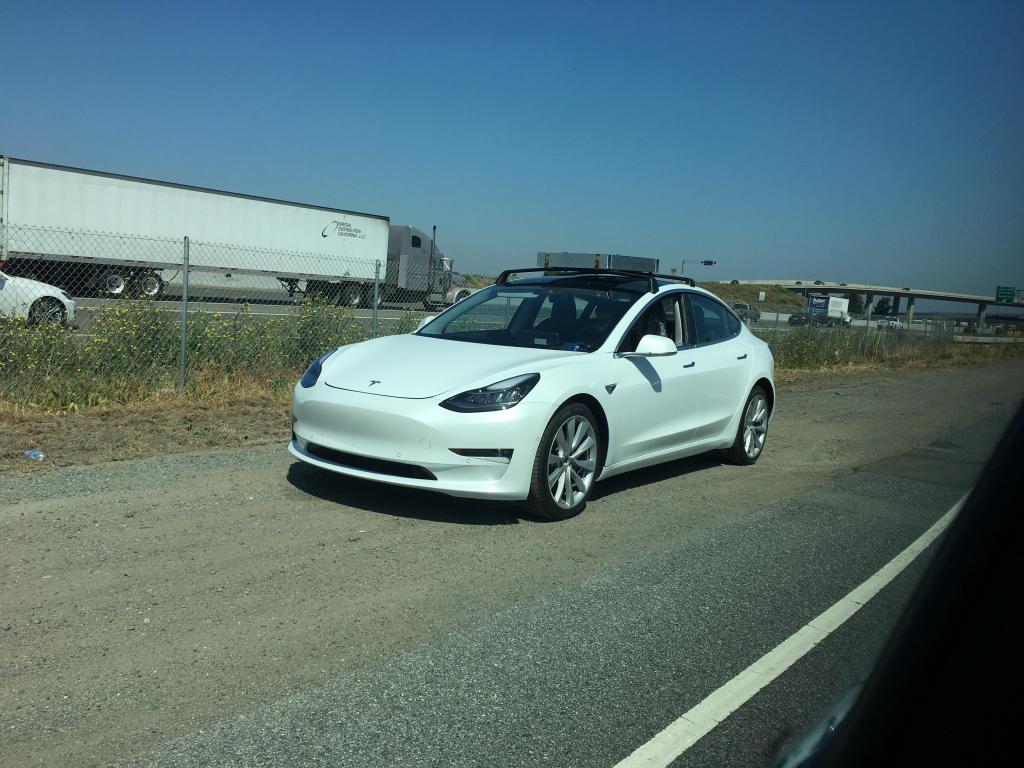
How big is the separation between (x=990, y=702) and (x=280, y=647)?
332 centimetres

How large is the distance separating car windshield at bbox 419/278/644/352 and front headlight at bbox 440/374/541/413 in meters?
0.84

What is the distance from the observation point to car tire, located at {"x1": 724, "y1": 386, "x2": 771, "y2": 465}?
8.16 m

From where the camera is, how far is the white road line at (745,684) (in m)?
3.07

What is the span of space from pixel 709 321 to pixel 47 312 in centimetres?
734

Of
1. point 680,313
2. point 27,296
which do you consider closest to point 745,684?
point 680,313

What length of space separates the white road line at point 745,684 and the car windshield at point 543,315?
254cm

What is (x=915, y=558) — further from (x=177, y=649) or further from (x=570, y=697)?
(x=177, y=649)

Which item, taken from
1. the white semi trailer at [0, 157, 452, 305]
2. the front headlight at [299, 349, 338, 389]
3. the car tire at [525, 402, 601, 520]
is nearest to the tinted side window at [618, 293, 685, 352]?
the car tire at [525, 402, 601, 520]

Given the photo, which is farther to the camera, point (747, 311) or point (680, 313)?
point (747, 311)

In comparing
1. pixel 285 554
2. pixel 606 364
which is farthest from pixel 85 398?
pixel 606 364

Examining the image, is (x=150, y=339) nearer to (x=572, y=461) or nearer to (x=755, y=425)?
(x=572, y=461)

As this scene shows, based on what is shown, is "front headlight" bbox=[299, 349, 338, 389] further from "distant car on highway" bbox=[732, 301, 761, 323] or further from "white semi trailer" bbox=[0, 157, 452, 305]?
"distant car on highway" bbox=[732, 301, 761, 323]

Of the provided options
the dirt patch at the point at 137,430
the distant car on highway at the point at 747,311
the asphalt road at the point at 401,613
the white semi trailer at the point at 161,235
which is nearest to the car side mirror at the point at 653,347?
the asphalt road at the point at 401,613

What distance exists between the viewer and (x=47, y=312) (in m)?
10.1
